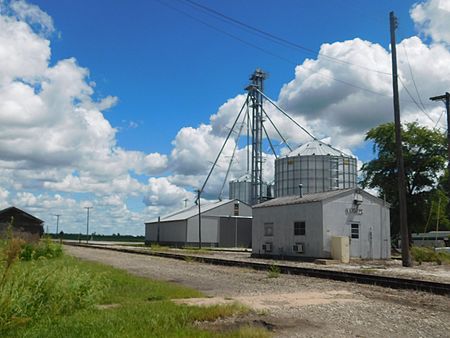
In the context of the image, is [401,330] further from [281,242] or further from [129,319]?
[281,242]

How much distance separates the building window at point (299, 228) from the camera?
1241 inches

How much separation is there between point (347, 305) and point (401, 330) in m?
2.84

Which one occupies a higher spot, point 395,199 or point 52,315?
point 395,199

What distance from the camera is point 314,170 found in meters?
47.4

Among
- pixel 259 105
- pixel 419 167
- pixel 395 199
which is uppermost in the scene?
pixel 259 105

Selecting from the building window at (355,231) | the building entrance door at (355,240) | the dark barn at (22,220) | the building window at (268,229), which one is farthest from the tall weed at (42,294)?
the dark barn at (22,220)

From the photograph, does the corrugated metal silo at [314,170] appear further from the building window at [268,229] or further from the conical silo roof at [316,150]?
the building window at [268,229]

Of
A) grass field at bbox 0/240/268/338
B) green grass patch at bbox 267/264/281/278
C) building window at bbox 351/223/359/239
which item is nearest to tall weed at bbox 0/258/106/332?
grass field at bbox 0/240/268/338

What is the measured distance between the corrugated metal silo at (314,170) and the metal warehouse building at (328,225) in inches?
545

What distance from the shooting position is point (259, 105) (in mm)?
64438

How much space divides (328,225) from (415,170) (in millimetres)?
19753

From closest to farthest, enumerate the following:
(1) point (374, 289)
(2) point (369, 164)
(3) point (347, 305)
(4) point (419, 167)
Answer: (3) point (347, 305), (1) point (374, 289), (4) point (419, 167), (2) point (369, 164)

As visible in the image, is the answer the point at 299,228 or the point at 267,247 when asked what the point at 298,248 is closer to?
the point at 299,228

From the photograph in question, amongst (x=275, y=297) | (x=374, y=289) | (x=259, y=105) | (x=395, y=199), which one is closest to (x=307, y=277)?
(x=374, y=289)
